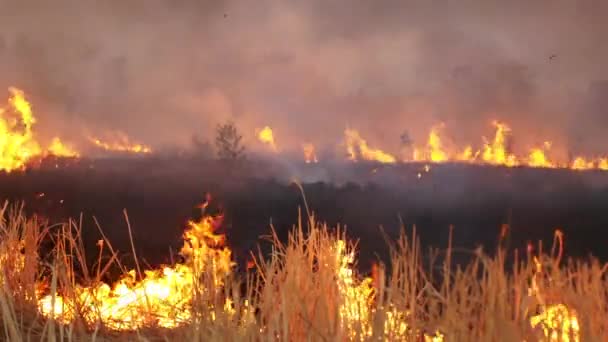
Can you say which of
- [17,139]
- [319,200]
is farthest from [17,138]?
[319,200]

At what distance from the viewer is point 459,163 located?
34.9ft

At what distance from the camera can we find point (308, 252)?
2746 mm

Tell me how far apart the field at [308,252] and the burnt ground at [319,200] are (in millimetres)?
29

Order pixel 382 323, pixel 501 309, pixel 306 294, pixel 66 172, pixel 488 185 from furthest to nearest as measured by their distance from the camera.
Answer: pixel 488 185, pixel 66 172, pixel 306 294, pixel 382 323, pixel 501 309

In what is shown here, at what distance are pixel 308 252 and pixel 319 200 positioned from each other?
8.79 meters

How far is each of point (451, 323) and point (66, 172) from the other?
834 centimetres

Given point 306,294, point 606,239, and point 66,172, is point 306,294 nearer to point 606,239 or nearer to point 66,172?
point 606,239

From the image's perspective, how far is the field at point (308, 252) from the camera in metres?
1.74

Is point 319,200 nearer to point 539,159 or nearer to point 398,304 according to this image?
point 539,159

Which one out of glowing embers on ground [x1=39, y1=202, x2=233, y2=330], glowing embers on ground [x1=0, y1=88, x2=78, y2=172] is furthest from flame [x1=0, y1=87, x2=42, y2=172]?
glowing embers on ground [x1=39, y1=202, x2=233, y2=330]

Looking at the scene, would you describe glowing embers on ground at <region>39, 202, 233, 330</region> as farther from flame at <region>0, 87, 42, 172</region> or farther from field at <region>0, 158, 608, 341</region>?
flame at <region>0, 87, 42, 172</region>

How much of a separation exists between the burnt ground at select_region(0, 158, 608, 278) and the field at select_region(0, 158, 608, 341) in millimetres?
29

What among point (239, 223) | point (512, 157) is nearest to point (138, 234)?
point (239, 223)

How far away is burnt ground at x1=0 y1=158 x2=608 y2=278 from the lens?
810cm
